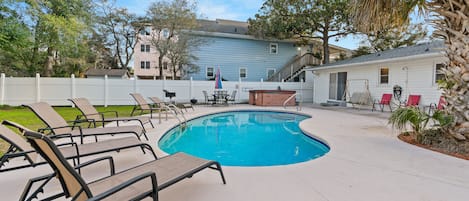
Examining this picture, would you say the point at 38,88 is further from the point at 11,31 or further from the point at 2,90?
the point at 11,31

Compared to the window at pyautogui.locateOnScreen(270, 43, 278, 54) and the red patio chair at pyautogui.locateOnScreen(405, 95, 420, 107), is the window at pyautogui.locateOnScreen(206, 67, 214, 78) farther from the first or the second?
the red patio chair at pyautogui.locateOnScreen(405, 95, 420, 107)

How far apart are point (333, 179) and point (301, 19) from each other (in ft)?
53.7

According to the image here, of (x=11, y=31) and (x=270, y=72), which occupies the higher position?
(x=11, y=31)

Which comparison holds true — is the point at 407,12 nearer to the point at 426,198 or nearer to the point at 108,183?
the point at 426,198

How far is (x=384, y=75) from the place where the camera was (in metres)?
11.9

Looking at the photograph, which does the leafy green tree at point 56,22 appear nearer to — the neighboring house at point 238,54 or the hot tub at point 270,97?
the neighboring house at point 238,54

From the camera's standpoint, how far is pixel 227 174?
3.10m

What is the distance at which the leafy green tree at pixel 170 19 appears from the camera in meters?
16.3

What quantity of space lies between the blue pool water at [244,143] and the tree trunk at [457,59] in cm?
235

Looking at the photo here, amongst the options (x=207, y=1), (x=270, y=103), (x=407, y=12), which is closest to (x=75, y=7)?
(x=207, y=1)

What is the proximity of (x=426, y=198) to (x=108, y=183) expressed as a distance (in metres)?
3.22

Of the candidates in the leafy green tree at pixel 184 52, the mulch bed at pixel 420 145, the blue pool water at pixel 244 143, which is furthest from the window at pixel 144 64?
the mulch bed at pixel 420 145

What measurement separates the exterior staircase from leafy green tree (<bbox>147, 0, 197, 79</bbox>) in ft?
28.0

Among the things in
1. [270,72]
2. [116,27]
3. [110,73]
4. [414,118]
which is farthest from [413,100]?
[110,73]
